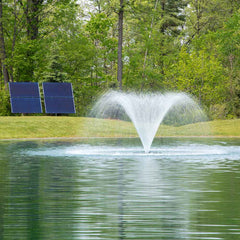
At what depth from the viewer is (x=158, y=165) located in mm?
15812

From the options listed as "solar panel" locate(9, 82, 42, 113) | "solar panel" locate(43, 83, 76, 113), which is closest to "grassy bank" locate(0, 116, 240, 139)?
"solar panel" locate(9, 82, 42, 113)

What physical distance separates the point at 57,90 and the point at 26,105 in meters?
3.08

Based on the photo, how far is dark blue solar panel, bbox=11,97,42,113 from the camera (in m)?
37.2

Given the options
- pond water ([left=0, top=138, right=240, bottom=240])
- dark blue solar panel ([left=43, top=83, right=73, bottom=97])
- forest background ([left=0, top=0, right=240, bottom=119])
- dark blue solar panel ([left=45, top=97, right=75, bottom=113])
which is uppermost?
forest background ([left=0, top=0, right=240, bottom=119])

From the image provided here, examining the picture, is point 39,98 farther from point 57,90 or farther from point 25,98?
point 57,90

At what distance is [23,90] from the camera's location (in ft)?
126

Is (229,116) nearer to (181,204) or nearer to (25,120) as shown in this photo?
(25,120)

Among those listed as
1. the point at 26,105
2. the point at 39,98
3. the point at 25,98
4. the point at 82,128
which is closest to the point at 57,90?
the point at 39,98

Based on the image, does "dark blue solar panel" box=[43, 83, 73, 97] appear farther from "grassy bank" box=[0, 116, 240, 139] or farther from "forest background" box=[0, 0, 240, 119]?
"grassy bank" box=[0, 116, 240, 139]

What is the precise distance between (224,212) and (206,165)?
7474 mm

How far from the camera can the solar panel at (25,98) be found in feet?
122

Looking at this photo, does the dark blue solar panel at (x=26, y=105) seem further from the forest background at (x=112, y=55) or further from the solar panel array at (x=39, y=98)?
A: the forest background at (x=112, y=55)

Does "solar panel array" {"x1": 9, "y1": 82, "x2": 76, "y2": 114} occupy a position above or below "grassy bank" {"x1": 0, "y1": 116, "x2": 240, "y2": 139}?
above

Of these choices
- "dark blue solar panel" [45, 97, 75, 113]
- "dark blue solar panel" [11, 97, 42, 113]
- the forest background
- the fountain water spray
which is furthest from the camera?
the forest background
